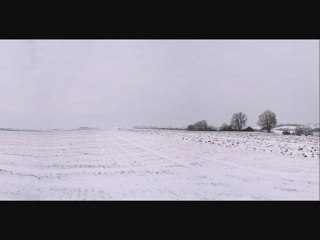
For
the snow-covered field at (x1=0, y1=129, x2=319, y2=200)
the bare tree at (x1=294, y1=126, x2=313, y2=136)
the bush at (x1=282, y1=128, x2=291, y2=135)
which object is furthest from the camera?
the bush at (x1=282, y1=128, x2=291, y2=135)

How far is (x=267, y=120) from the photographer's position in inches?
479

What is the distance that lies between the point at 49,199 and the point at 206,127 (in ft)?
22.4

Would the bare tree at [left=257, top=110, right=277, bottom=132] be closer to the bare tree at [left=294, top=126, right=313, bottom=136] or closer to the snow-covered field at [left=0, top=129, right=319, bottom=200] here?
the bare tree at [left=294, top=126, right=313, bottom=136]

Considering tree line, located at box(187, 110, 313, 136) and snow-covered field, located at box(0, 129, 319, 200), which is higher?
tree line, located at box(187, 110, 313, 136)

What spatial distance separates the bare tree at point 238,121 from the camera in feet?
40.2

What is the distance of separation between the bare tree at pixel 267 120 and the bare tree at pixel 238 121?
60cm

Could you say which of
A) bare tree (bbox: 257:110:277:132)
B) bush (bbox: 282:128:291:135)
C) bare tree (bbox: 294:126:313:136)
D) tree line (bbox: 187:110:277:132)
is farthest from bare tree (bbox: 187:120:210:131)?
bare tree (bbox: 294:126:313:136)

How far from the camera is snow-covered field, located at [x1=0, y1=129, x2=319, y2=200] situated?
9617 mm

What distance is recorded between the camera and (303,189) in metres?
9.62

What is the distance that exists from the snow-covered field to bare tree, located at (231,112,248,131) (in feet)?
3.63

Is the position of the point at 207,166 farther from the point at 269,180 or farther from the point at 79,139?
the point at 79,139

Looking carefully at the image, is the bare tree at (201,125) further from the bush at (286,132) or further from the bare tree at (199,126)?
the bush at (286,132)

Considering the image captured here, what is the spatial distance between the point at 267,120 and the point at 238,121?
1.08m
